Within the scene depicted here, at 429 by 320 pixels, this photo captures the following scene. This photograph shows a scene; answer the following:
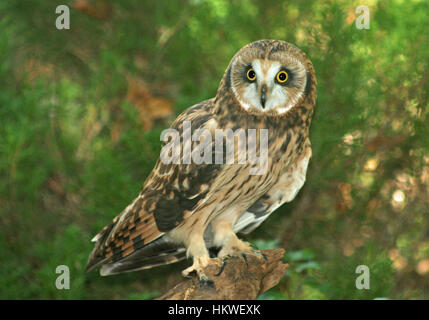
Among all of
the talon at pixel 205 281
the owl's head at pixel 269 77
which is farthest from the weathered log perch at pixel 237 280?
the owl's head at pixel 269 77

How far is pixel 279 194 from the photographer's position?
1.77 metres

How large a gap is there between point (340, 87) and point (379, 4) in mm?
566

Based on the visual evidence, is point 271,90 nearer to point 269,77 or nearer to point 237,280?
point 269,77

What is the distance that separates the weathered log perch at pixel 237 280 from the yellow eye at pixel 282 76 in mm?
598

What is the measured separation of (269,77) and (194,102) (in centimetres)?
83

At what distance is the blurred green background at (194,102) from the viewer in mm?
2113

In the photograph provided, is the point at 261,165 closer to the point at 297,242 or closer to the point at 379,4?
the point at 297,242

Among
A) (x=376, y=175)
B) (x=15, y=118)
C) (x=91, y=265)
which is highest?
(x=15, y=118)

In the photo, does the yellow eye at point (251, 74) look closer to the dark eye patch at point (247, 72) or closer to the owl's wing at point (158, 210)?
the dark eye patch at point (247, 72)

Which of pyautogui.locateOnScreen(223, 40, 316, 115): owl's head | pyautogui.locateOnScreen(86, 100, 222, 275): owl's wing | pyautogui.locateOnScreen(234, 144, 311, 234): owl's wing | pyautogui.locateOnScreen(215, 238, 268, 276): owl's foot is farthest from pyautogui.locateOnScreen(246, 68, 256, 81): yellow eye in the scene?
pyautogui.locateOnScreen(215, 238, 268, 276): owl's foot

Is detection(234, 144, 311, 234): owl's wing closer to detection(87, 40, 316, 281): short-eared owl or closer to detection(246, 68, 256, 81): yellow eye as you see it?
detection(87, 40, 316, 281): short-eared owl

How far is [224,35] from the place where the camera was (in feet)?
7.95

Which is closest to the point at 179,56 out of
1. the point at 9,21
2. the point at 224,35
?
the point at 224,35

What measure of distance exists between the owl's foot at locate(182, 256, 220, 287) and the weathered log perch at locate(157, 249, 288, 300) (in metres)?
0.01
